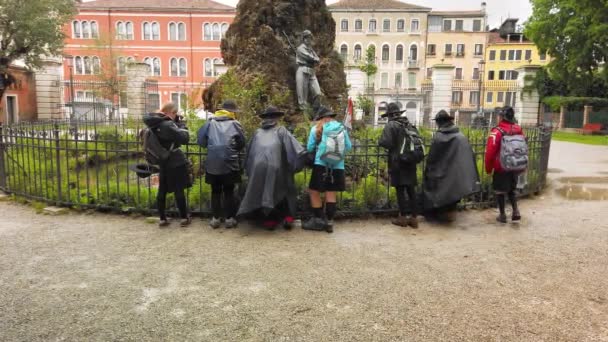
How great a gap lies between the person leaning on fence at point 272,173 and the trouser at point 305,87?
4.55m

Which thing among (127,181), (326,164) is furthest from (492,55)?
(127,181)

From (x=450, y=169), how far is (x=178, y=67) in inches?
2183

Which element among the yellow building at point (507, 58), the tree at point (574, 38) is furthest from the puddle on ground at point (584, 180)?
the yellow building at point (507, 58)

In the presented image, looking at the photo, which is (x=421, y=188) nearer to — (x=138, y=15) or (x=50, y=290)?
(x=50, y=290)

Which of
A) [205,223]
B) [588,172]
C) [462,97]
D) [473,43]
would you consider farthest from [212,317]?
[473,43]

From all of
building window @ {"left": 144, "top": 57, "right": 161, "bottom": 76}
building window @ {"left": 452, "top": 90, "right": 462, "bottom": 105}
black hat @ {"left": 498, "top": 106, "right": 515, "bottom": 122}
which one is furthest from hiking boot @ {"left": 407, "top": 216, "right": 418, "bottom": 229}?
building window @ {"left": 452, "top": 90, "right": 462, "bottom": 105}

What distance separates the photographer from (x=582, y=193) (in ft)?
30.6

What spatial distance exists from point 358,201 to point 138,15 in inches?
2258

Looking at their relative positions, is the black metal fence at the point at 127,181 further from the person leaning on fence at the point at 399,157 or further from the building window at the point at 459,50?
the building window at the point at 459,50

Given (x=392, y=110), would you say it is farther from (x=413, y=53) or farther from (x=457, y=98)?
(x=457, y=98)

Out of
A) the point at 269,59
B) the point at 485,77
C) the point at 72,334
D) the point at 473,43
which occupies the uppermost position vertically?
the point at 473,43

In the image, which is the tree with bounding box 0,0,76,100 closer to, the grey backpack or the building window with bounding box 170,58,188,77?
the building window with bounding box 170,58,188,77

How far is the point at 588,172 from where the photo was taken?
12.2 metres

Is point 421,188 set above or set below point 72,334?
above
